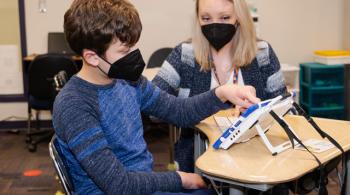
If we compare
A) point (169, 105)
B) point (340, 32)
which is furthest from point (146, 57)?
point (169, 105)

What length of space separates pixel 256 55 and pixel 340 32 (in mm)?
3044

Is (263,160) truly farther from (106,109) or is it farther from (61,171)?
(61,171)

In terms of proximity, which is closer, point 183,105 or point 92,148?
point 92,148

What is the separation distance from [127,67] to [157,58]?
2.94 metres

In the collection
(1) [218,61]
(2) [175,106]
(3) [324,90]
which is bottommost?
(3) [324,90]

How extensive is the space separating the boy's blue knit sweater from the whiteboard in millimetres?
3317

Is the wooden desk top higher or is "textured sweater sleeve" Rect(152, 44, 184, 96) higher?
"textured sweater sleeve" Rect(152, 44, 184, 96)

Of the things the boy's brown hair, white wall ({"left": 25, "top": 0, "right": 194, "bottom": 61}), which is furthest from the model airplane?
white wall ({"left": 25, "top": 0, "right": 194, "bottom": 61})

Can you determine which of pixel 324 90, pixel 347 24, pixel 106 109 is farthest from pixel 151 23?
pixel 106 109

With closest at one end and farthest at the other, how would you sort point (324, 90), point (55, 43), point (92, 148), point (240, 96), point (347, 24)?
point (92, 148) < point (240, 96) < point (324, 90) < point (55, 43) < point (347, 24)

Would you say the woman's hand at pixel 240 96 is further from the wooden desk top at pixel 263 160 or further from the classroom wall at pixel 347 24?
the classroom wall at pixel 347 24

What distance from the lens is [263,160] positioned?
1387 mm

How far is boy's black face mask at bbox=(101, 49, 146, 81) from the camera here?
4.60 ft

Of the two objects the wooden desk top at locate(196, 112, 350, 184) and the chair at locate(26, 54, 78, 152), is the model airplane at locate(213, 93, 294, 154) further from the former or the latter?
the chair at locate(26, 54, 78, 152)
